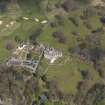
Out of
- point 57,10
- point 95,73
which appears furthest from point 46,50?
point 57,10

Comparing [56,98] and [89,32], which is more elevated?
[89,32]

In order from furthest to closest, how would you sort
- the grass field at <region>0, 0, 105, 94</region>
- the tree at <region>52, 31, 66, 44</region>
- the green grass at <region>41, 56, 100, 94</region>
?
the tree at <region>52, 31, 66, 44</region> → the grass field at <region>0, 0, 105, 94</region> → the green grass at <region>41, 56, 100, 94</region>

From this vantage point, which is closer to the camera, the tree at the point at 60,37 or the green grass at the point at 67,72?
the green grass at the point at 67,72

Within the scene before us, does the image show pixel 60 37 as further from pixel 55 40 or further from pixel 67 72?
pixel 67 72

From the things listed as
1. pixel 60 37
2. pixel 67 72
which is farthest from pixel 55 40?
pixel 67 72

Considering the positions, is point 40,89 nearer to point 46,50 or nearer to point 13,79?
point 13,79

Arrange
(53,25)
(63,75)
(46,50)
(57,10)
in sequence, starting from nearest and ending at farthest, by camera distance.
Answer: (63,75), (46,50), (53,25), (57,10)

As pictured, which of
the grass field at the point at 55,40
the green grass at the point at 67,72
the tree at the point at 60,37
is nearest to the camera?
the green grass at the point at 67,72

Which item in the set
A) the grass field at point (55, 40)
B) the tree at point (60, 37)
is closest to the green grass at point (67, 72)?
the grass field at point (55, 40)

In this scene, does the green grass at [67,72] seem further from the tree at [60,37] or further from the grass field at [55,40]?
the tree at [60,37]

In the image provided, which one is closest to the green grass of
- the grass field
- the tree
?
the grass field

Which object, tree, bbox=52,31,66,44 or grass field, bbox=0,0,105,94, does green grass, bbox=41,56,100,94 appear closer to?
grass field, bbox=0,0,105,94
